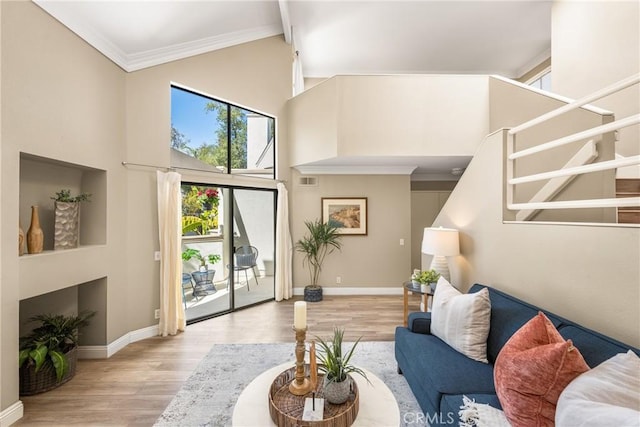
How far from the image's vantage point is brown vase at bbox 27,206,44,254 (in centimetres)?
Result: 244

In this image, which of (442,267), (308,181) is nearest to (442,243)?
(442,267)

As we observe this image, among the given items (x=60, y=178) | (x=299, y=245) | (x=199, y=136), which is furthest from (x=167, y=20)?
(x=299, y=245)

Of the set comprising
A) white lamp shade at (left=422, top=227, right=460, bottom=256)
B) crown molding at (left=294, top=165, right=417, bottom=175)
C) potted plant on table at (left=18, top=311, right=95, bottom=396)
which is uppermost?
crown molding at (left=294, top=165, right=417, bottom=175)

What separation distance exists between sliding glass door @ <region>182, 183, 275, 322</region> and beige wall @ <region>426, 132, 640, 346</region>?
124 inches

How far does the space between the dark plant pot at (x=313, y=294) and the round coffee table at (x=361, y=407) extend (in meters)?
3.10

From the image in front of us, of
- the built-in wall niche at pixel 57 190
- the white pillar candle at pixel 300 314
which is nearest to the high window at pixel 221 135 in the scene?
the built-in wall niche at pixel 57 190

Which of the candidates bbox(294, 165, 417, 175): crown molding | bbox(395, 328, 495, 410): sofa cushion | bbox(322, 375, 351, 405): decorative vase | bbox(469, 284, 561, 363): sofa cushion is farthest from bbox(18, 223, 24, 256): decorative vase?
bbox(469, 284, 561, 363): sofa cushion

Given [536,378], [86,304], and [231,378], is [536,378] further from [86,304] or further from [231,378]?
[86,304]

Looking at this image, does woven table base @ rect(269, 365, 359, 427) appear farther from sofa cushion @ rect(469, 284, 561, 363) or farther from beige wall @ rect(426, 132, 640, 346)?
beige wall @ rect(426, 132, 640, 346)

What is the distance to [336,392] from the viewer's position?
148 centimetres

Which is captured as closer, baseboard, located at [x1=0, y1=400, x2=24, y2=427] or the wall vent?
baseboard, located at [x1=0, y1=400, x2=24, y2=427]

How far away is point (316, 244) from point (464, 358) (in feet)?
10.8

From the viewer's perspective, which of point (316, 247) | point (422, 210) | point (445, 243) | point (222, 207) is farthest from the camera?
point (422, 210)

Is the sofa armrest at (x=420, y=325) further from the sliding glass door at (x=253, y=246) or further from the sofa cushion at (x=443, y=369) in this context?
the sliding glass door at (x=253, y=246)
